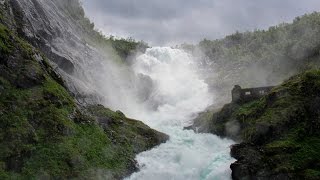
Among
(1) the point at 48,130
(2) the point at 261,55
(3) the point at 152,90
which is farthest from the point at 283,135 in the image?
(2) the point at 261,55

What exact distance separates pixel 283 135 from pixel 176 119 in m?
33.2

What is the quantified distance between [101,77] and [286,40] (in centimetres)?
4195

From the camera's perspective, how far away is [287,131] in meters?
45.2

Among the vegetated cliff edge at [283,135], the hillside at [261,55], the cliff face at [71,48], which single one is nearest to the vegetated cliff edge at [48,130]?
the cliff face at [71,48]

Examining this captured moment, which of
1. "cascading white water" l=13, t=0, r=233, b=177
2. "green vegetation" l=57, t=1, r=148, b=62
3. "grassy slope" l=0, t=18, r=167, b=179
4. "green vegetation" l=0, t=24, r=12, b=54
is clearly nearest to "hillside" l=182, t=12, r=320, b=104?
"cascading white water" l=13, t=0, r=233, b=177

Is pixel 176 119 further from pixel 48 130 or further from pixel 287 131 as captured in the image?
pixel 48 130

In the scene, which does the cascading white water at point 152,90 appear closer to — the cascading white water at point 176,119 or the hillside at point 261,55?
the cascading white water at point 176,119

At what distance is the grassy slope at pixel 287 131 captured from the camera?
1609 inches

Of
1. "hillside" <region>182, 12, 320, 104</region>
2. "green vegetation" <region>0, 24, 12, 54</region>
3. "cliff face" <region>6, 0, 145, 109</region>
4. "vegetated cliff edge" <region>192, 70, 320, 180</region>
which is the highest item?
"hillside" <region>182, 12, 320, 104</region>

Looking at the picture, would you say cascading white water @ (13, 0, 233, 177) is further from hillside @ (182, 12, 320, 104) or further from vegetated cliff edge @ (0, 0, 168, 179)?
hillside @ (182, 12, 320, 104)

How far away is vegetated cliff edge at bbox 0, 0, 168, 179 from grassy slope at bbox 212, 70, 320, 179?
12020 mm

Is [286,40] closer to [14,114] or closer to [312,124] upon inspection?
[312,124]

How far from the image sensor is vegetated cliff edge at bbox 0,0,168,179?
41.2 meters

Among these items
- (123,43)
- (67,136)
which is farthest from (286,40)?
(67,136)
